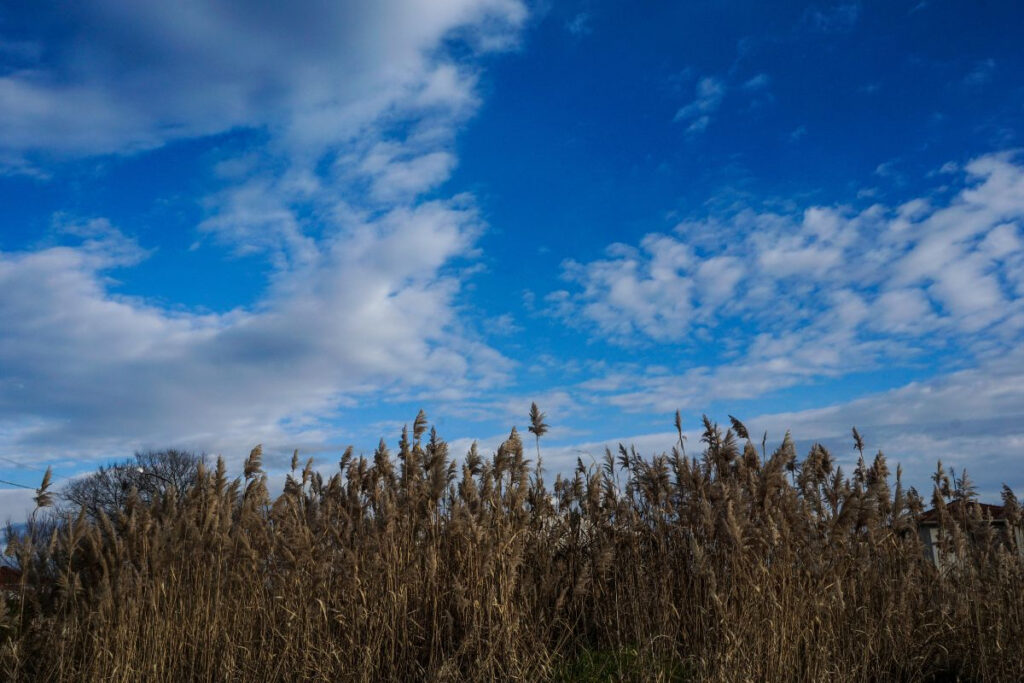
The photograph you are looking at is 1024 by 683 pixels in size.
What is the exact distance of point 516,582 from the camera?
18.1ft

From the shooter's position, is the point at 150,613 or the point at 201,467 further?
the point at 201,467

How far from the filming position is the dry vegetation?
4855mm

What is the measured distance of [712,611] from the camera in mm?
4742

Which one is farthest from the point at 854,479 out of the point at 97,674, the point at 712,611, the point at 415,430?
the point at 97,674

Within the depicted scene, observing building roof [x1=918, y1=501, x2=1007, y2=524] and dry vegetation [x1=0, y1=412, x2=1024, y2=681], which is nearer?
dry vegetation [x1=0, y1=412, x2=1024, y2=681]

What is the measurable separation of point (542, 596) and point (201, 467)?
296 centimetres

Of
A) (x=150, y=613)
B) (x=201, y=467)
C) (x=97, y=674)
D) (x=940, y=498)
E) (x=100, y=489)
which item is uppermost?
(x=100, y=489)

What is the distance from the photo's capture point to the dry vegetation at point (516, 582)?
4855 mm

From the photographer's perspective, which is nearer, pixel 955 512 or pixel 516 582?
pixel 516 582

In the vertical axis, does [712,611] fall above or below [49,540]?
below

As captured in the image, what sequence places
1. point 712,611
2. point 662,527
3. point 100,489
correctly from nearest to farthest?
point 712,611 < point 662,527 < point 100,489

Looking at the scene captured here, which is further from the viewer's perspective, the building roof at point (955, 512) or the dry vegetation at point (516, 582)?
the building roof at point (955, 512)

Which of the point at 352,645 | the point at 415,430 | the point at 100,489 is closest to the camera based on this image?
the point at 352,645

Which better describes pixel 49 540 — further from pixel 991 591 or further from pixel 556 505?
pixel 991 591
